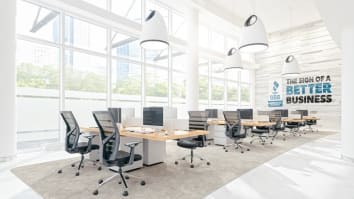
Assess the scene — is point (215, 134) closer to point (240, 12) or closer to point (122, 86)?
point (122, 86)

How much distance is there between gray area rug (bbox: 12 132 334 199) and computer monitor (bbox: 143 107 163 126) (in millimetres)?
902

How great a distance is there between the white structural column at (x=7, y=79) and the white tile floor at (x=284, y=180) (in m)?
0.43

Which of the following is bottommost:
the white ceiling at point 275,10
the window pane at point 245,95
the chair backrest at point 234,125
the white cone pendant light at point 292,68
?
the chair backrest at point 234,125

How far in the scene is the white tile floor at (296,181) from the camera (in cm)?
303

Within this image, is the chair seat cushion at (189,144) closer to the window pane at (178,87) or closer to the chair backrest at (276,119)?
the chair backrest at (276,119)

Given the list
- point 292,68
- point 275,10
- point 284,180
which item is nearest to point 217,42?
point 275,10

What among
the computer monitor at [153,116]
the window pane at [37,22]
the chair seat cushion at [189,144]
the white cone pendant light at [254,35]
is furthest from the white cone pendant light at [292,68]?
the window pane at [37,22]

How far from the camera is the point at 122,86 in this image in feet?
26.1

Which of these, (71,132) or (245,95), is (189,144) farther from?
(245,95)

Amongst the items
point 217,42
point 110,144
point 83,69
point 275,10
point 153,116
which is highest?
point 275,10

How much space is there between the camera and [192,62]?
8.75 m

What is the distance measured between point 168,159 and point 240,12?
27.7 ft

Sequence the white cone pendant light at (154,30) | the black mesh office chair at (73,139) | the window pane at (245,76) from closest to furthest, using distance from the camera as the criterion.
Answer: the black mesh office chair at (73,139) < the white cone pendant light at (154,30) < the window pane at (245,76)

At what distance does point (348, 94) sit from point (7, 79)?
7606mm
